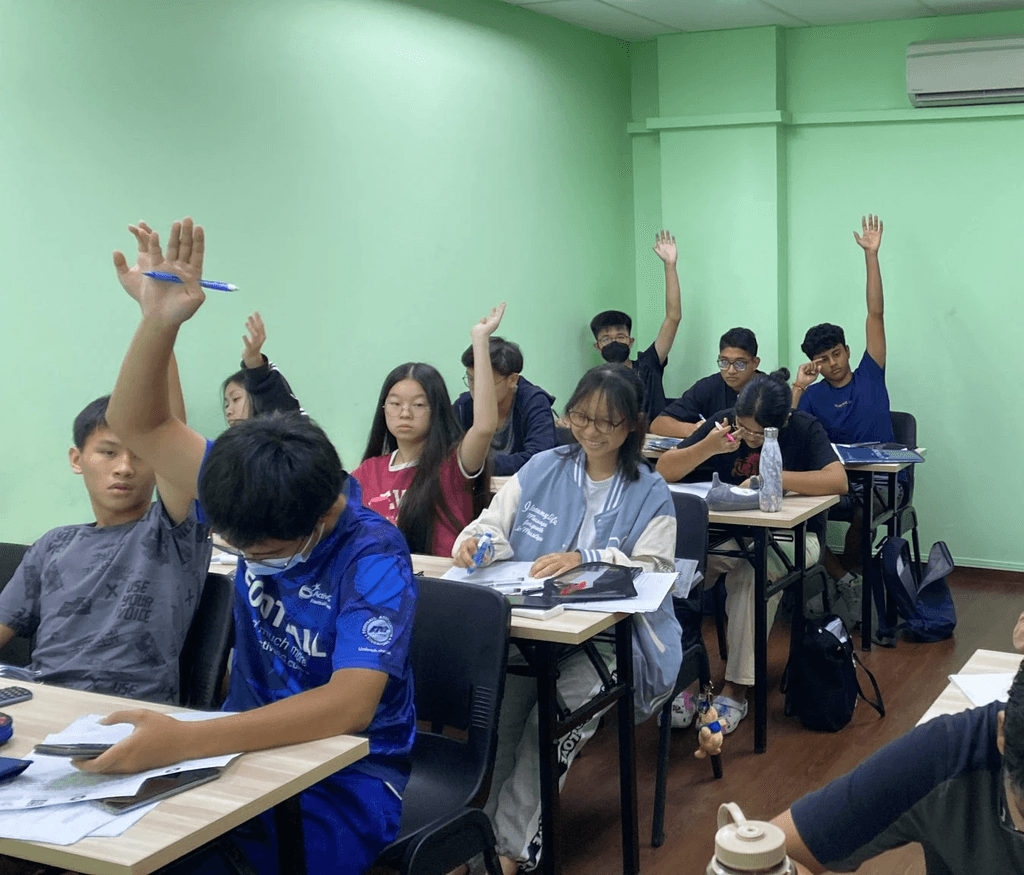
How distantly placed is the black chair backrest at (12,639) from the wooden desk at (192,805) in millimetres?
641

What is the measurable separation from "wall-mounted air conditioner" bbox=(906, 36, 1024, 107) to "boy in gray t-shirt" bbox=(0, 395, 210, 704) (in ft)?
14.8

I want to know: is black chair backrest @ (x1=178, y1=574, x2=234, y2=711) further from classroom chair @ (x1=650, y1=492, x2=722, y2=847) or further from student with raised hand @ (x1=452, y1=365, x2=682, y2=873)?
classroom chair @ (x1=650, y1=492, x2=722, y2=847)

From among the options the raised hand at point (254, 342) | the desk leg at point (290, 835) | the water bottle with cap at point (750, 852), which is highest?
the raised hand at point (254, 342)

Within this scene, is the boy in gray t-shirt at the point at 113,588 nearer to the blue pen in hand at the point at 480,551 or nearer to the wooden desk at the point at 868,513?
the blue pen in hand at the point at 480,551

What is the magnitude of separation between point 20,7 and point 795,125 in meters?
4.00

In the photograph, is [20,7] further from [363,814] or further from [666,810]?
[666,810]

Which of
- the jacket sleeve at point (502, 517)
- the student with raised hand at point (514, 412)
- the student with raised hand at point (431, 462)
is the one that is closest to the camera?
the jacket sleeve at point (502, 517)

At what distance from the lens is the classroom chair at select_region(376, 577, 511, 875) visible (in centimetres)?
201

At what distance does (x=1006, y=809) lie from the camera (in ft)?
3.55

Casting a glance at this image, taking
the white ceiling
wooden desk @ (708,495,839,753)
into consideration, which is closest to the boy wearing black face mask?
the white ceiling

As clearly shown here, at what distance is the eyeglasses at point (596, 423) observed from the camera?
2861 millimetres

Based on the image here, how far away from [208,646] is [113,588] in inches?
8.5

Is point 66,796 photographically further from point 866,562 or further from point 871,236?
point 871,236

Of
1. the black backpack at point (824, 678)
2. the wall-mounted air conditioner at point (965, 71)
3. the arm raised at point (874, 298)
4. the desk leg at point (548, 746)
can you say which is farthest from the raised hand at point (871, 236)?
the desk leg at point (548, 746)
